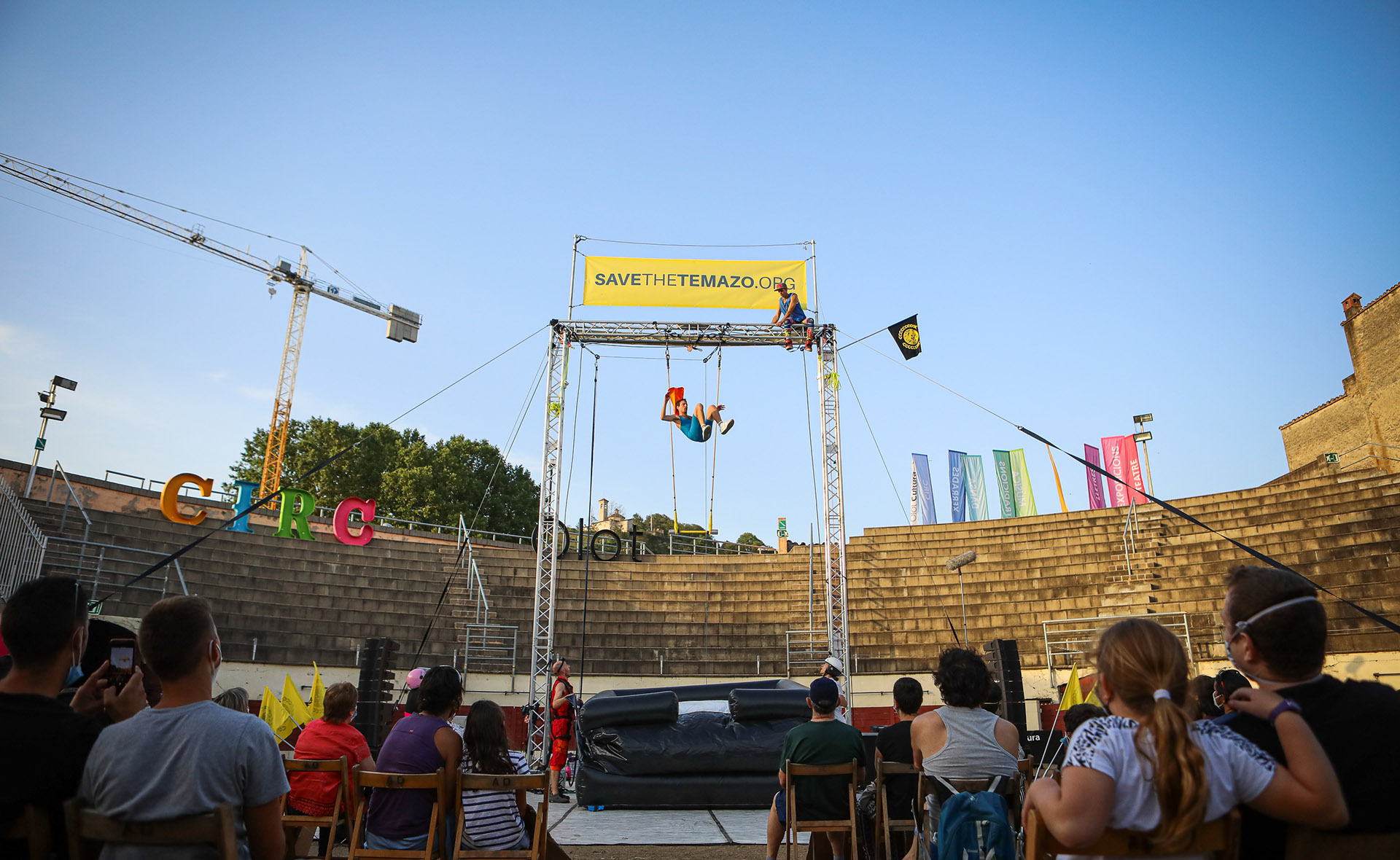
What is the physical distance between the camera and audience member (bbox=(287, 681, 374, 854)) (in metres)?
4.46

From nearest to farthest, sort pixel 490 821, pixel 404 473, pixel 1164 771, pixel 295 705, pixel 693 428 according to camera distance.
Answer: pixel 1164 771
pixel 490 821
pixel 295 705
pixel 693 428
pixel 404 473

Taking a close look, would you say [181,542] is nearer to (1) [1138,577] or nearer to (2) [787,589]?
(2) [787,589]

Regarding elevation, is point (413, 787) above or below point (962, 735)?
below

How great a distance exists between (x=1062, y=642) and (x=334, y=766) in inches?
517

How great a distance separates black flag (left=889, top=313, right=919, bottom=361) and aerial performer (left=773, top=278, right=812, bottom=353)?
4.27 feet

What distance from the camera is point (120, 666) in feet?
8.06

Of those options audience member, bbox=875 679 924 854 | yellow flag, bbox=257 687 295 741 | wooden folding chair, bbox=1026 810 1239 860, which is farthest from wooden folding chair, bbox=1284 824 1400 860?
yellow flag, bbox=257 687 295 741

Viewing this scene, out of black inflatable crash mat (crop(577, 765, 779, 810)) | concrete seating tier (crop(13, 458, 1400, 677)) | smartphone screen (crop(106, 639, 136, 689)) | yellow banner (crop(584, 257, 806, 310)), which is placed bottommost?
black inflatable crash mat (crop(577, 765, 779, 810))

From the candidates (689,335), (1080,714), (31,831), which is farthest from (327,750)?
(689,335)

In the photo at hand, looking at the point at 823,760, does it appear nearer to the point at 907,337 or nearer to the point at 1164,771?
the point at 1164,771

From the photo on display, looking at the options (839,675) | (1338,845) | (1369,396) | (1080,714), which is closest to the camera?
(1338,845)

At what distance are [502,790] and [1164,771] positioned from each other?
2.60 m

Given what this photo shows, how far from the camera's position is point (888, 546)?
1855 centimetres

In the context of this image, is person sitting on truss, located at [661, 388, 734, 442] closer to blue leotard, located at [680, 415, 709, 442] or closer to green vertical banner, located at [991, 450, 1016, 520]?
blue leotard, located at [680, 415, 709, 442]
